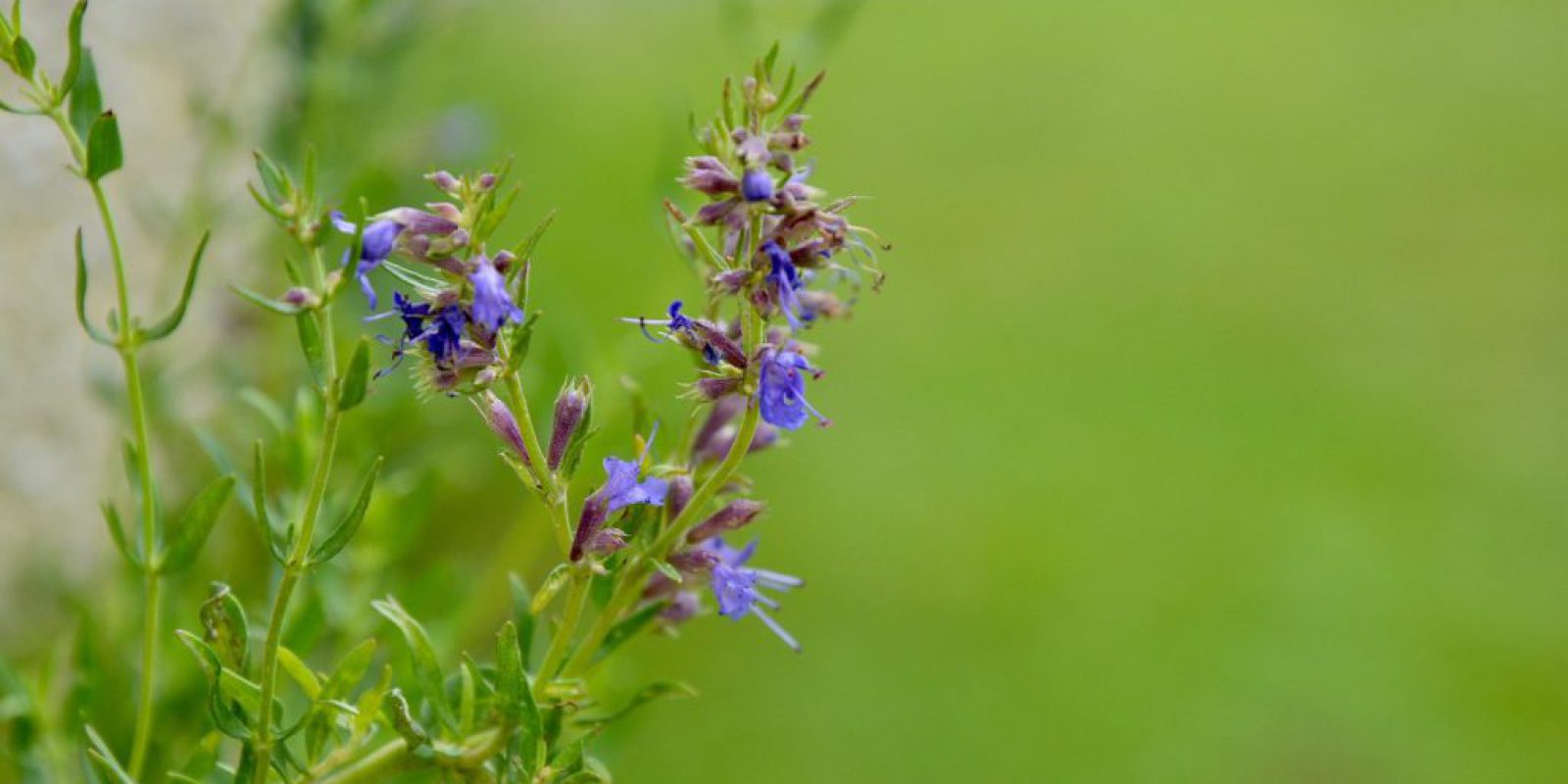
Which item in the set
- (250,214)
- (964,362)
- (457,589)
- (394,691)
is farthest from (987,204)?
(394,691)

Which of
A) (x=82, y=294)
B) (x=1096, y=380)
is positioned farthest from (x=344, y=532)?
(x=1096, y=380)

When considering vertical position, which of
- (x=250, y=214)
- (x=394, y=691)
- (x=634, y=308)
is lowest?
(x=634, y=308)

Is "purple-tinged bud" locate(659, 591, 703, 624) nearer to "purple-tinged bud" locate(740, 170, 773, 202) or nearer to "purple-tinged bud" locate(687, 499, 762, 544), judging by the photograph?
"purple-tinged bud" locate(687, 499, 762, 544)

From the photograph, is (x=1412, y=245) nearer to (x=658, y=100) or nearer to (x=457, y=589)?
(x=658, y=100)

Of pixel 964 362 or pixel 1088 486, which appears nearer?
pixel 1088 486

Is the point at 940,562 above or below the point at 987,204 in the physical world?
below
